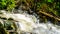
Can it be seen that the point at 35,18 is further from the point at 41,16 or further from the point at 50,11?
the point at 50,11

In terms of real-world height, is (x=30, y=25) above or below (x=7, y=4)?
below

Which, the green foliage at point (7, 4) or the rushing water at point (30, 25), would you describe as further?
the green foliage at point (7, 4)

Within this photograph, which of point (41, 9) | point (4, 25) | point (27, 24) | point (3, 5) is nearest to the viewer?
point (4, 25)

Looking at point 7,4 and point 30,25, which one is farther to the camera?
point 7,4

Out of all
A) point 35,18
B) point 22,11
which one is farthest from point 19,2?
point 35,18

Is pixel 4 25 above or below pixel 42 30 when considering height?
above

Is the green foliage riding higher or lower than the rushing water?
higher

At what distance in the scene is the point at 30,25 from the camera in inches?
188

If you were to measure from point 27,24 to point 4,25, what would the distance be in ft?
2.46

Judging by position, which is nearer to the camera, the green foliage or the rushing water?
the rushing water

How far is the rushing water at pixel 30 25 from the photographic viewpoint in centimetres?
450

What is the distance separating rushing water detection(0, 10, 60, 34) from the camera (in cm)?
450

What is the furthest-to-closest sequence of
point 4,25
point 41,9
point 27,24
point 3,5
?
point 41,9, point 3,5, point 27,24, point 4,25

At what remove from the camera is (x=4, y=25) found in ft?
13.8
